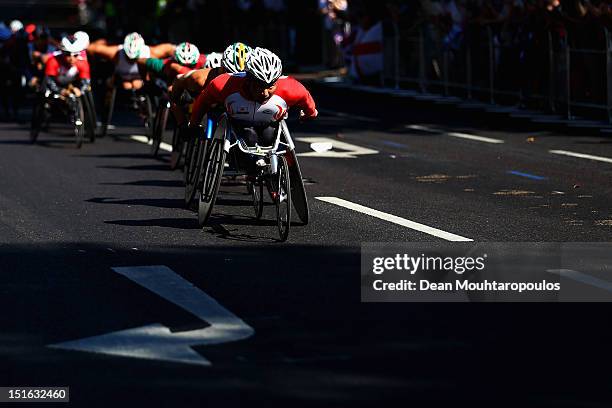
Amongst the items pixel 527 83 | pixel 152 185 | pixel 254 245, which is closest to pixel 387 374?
pixel 254 245

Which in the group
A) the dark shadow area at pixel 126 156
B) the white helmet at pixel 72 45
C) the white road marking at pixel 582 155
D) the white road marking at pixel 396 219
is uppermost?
the white helmet at pixel 72 45

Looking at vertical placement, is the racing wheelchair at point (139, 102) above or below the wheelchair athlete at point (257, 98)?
below

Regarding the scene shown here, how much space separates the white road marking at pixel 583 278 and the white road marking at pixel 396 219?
180cm

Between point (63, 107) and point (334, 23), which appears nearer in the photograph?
point (63, 107)

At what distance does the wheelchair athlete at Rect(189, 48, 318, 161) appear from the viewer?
42.5ft

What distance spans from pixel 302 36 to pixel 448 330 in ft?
115

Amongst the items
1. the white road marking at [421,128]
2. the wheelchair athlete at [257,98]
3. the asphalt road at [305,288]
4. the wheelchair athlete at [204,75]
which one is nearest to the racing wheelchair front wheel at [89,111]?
the asphalt road at [305,288]

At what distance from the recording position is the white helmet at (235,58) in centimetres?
1523

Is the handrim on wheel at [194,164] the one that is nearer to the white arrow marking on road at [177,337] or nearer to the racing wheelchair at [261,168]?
the racing wheelchair at [261,168]

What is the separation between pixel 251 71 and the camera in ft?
42.4

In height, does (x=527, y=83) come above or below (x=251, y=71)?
below

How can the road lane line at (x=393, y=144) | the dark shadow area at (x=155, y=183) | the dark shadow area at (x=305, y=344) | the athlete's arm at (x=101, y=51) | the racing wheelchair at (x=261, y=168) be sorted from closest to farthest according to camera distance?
the dark shadow area at (x=305, y=344)
the racing wheelchair at (x=261, y=168)
the dark shadow area at (x=155, y=183)
the road lane line at (x=393, y=144)
the athlete's arm at (x=101, y=51)

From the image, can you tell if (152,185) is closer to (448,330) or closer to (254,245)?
(254,245)

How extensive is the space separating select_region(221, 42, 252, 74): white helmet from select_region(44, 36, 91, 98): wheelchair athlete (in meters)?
7.93
